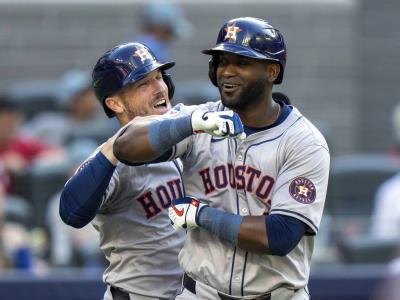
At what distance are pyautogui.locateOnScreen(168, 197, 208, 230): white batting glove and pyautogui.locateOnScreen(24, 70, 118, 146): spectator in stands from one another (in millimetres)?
4139

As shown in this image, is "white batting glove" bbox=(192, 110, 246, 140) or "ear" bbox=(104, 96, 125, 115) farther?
"ear" bbox=(104, 96, 125, 115)

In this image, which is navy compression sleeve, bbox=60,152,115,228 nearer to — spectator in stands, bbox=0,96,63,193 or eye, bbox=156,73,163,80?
eye, bbox=156,73,163,80

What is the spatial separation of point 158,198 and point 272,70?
2.63 ft

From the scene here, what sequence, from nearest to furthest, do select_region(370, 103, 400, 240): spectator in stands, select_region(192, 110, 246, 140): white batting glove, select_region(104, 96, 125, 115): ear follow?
1. select_region(192, 110, 246, 140): white batting glove
2. select_region(104, 96, 125, 115): ear
3. select_region(370, 103, 400, 240): spectator in stands

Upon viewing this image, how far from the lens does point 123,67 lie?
4.64 metres

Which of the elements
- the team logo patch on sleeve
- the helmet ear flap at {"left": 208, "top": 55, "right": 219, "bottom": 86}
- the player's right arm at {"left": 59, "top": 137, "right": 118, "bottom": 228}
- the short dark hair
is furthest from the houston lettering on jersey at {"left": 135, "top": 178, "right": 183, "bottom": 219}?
the short dark hair

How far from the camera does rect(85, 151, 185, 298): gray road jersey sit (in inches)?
187

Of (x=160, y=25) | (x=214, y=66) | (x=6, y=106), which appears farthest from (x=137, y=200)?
(x=6, y=106)

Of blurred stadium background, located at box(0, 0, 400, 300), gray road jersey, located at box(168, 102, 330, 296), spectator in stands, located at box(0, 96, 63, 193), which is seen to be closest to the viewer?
gray road jersey, located at box(168, 102, 330, 296)

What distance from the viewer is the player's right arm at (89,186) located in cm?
441

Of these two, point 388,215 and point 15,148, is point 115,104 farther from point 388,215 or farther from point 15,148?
point 15,148

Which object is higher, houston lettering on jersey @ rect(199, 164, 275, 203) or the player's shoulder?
the player's shoulder

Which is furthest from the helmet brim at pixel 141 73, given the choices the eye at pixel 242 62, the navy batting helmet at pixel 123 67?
the eye at pixel 242 62

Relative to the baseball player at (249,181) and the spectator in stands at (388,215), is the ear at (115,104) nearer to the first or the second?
the baseball player at (249,181)
